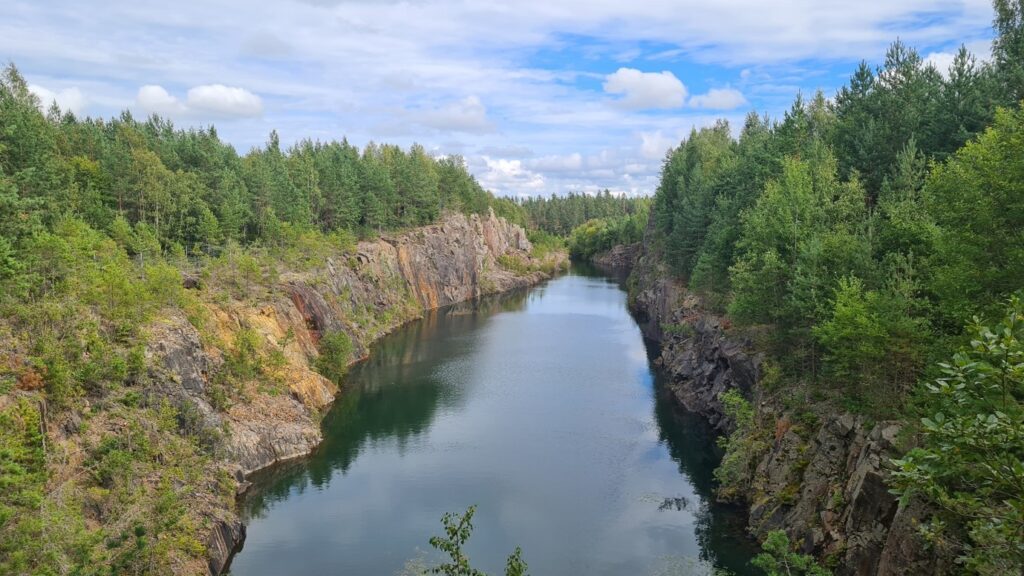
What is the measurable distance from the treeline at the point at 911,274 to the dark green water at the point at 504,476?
6.51m

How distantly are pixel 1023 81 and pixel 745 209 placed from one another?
76.6ft

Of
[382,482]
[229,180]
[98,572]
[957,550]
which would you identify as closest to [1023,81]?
[957,550]

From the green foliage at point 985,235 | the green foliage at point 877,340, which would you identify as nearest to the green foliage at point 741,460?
the green foliage at point 877,340

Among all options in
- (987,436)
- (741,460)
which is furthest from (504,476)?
(987,436)

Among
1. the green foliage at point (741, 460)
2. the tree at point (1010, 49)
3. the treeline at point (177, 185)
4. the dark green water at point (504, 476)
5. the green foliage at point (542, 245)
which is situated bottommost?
the dark green water at point (504, 476)

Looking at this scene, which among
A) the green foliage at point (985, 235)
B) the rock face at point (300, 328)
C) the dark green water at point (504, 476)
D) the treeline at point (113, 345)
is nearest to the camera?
the green foliage at point (985, 235)

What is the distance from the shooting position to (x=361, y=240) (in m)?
102

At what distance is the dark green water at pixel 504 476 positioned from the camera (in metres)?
36.3

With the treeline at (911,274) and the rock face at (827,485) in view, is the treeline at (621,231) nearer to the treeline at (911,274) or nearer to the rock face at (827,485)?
the treeline at (911,274)

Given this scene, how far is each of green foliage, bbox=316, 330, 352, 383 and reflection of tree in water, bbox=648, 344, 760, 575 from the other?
1233 inches

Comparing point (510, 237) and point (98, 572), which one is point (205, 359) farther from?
point (510, 237)

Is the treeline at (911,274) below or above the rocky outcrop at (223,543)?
above

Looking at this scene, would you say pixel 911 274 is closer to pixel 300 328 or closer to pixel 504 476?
pixel 504 476

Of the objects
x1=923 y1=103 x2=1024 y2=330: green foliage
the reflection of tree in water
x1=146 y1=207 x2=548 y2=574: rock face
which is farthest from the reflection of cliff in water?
x1=923 y1=103 x2=1024 y2=330: green foliage
